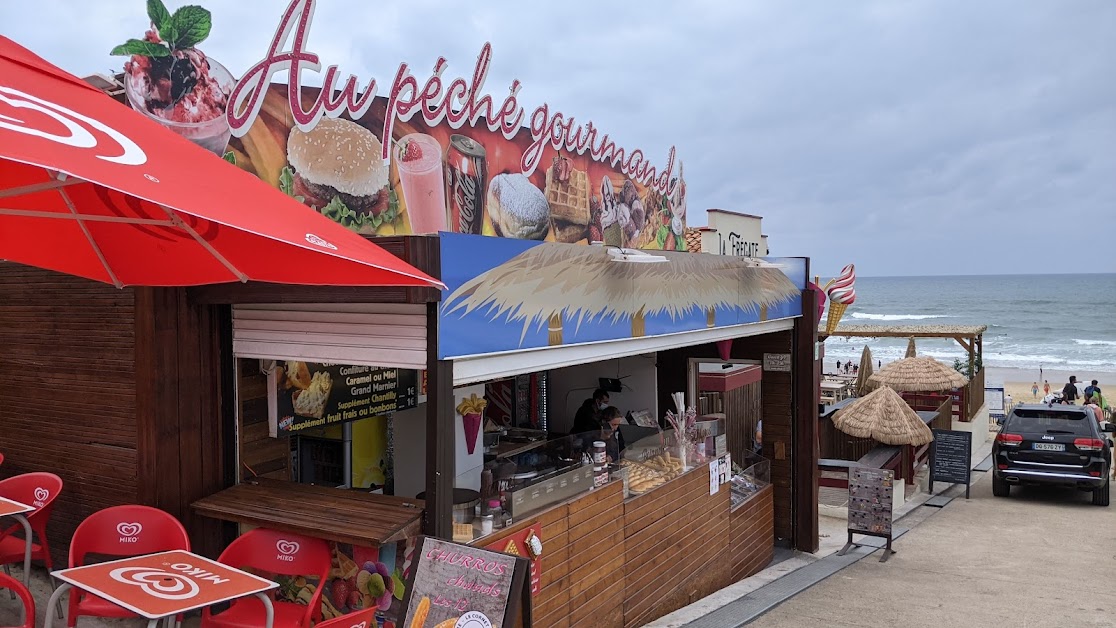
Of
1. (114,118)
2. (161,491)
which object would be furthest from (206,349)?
(114,118)

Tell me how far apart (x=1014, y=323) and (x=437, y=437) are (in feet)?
268

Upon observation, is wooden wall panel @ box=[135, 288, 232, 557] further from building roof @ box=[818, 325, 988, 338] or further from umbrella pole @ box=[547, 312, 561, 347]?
building roof @ box=[818, 325, 988, 338]

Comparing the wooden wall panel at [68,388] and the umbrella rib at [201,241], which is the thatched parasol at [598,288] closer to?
the umbrella rib at [201,241]

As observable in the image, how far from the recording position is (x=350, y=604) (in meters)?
4.65

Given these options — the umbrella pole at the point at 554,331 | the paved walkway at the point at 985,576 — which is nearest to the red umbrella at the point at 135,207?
the umbrella pole at the point at 554,331

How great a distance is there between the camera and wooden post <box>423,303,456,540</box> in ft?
14.1

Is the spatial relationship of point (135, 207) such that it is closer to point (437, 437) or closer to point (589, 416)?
point (437, 437)

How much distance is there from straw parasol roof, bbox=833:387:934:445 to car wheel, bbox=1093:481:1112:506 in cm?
238

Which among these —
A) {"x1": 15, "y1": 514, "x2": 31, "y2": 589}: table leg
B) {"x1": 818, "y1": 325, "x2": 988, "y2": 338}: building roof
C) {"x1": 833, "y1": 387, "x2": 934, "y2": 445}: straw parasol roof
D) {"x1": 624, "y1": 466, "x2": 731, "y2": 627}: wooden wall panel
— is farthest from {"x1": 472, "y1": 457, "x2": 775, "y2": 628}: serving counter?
{"x1": 818, "y1": 325, "x2": 988, "y2": 338}: building roof

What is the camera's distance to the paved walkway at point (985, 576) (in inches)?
254

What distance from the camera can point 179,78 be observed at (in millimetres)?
5402

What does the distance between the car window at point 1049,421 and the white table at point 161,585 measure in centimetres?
1266

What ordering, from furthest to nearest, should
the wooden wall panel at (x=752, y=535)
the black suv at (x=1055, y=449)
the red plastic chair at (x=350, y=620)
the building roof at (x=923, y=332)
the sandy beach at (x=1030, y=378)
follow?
the sandy beach at (x=1030, y=378) → the building roof at (x=923, y=332) → the black suv at (x=1055, y=449) → the wooden wall panel at (x=752, y=535) → the red plastic chair at (x=350, y=620)

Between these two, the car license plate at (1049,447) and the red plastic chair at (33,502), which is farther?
the car license plate at (1049,447)
